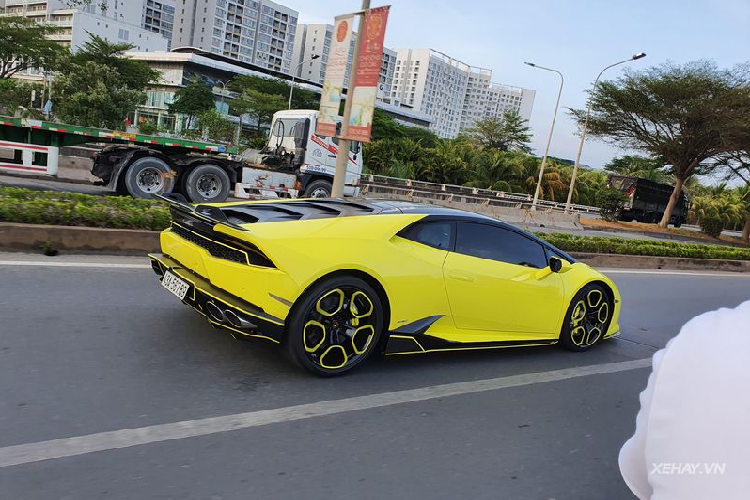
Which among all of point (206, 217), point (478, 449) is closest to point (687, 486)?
point (478, 449)

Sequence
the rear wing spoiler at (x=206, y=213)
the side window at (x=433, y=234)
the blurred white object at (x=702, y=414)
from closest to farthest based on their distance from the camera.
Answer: the blurred white object at (x=702, y=414), the rear wing spoiler at (x=206, y=213), the side window at (x=433, y=234)

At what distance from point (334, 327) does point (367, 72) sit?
7.83 metres

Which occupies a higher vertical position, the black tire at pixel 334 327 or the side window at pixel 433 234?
the side window at pixel 433 234

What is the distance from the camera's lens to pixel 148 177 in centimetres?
1239

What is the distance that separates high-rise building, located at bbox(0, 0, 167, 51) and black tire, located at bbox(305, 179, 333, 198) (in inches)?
3696

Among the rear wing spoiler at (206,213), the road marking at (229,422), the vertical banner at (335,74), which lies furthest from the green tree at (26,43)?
the road marking at (229,422)

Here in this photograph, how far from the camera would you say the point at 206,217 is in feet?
13.5

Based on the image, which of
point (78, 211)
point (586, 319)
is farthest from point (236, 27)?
point (586, 319)

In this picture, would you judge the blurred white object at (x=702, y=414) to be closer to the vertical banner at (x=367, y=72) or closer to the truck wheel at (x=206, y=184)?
the vertical banner at (x=367, y=72)

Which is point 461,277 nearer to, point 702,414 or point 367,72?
point 702,414

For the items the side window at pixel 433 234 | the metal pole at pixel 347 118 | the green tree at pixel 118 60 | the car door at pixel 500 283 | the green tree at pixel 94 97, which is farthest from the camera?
the green tree at pixel 118 60

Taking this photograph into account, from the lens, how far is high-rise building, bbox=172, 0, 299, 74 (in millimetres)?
132750

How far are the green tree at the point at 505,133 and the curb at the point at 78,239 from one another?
62042mm
